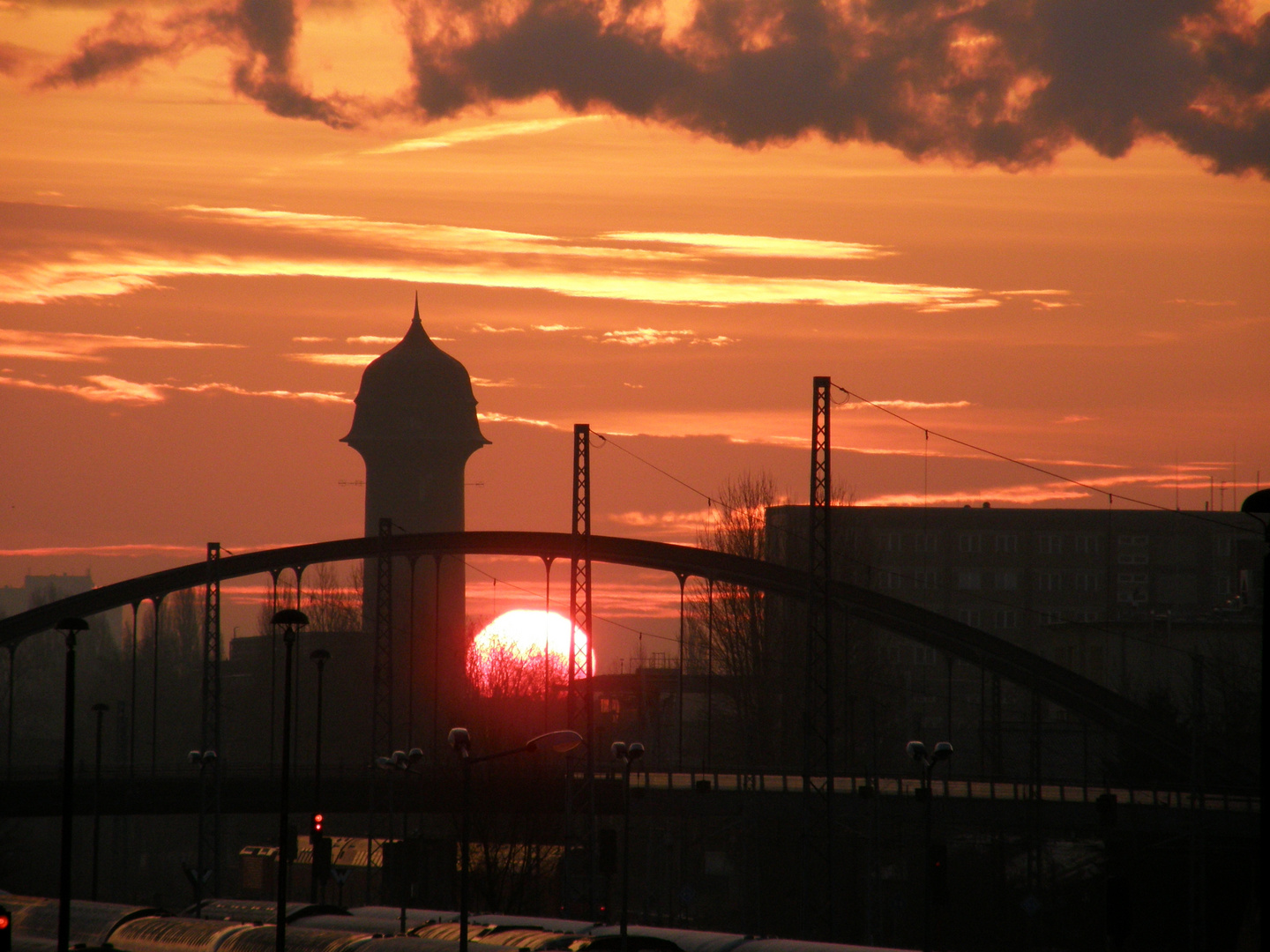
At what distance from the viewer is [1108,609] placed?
129125 millimetres

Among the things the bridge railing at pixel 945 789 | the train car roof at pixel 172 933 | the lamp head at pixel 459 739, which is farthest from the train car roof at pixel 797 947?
the bridge railing at pixel 945 789

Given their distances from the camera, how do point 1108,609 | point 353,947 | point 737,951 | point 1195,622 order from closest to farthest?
1. point 737,951
2. point 353,947
3. point 1195,622
4. point 1108,609

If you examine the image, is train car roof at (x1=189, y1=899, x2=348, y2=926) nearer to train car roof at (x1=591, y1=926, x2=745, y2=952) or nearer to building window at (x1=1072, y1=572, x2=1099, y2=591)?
train car roof at (x1=591, y1=926, x2=745, y2=952)

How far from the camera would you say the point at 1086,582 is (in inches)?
5354

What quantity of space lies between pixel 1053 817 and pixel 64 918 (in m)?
34.4

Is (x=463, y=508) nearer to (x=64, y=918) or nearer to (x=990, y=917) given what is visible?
(x=990, y=917)

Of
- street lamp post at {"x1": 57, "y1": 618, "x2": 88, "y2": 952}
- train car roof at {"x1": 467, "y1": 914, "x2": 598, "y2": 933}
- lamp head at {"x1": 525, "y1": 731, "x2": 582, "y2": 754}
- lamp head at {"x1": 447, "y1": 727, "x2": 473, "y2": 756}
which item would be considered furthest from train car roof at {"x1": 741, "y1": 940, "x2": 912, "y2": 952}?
street lamp post at {"x1": 57, "y1": 618, "x2": 88, "y2": 952}

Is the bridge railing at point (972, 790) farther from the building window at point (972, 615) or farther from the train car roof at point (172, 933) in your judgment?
the building window at point (972, 615)

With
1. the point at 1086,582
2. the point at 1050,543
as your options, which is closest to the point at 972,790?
the point at 1086,582

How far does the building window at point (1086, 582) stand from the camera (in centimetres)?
13550

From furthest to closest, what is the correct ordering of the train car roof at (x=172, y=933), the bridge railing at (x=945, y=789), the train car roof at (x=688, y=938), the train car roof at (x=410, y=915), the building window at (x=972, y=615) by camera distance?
1. the building window at (x=972, y=615)
2. the bridge railing at (x=945, y=789)
3. the train car roof at (x=410, y=915)
4. the train car roof at (x=172, y=933)
5. the train car roof at (x=688, y=938)

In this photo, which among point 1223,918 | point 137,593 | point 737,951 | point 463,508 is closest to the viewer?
point 737,951

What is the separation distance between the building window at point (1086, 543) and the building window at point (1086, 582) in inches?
68.8

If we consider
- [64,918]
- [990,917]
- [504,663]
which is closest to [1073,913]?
[990,917]
